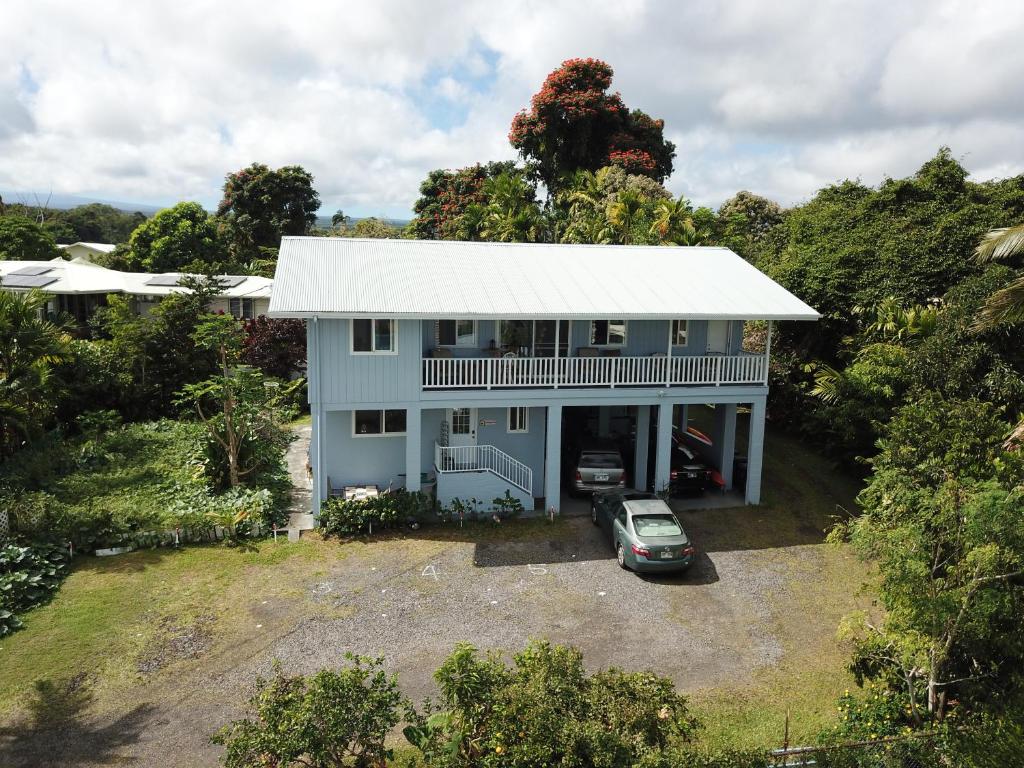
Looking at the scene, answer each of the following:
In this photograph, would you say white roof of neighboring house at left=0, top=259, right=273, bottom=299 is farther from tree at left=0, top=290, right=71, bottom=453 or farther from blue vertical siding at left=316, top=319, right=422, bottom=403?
blue vertical siding at left=316, top=319, right=422, bottom=403

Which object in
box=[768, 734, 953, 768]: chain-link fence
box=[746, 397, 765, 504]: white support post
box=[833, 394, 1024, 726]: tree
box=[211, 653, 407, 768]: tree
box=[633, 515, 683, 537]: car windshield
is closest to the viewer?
box=[211, 653, 407, 768]: tree

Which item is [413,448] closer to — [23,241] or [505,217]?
[505,217]

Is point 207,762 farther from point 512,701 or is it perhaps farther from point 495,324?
point 495,324

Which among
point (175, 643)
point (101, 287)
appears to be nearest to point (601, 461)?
point (175, 643)

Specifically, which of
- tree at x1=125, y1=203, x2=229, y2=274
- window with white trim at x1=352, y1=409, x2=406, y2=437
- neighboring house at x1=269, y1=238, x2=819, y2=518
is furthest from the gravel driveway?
tree at x1=125, y1=203, x2=229, y2=274

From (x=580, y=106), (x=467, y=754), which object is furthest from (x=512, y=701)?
(x=580, y=106)
